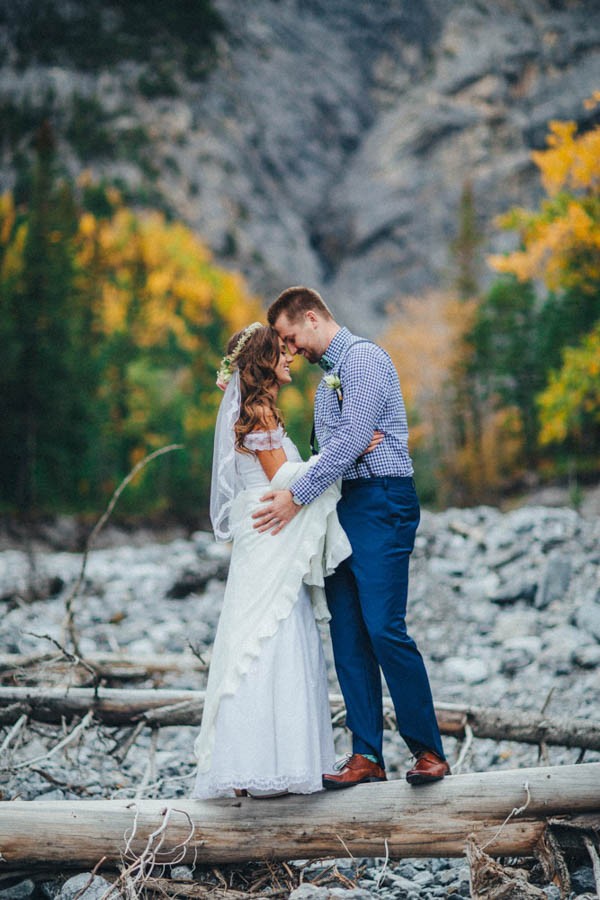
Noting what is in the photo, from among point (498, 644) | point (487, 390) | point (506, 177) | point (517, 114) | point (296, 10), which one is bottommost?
point (498, 644)

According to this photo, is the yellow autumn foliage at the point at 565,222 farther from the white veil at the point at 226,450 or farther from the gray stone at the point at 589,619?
the white veil at the point at 226,450

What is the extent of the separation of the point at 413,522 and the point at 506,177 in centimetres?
7053

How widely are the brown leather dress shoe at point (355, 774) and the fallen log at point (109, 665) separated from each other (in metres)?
2.26

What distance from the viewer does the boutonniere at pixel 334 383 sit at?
3873 mm

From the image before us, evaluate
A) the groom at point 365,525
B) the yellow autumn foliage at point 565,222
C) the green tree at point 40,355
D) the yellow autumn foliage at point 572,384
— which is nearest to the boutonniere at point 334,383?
the groom at point 365,525

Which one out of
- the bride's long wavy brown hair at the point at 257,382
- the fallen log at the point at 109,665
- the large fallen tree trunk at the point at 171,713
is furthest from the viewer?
the fallen log at the point at 109,665

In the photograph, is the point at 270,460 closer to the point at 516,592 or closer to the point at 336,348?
the point at 336,348

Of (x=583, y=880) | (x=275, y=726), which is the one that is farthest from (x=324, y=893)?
(x=583, y=880)

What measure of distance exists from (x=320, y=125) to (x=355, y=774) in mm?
85728

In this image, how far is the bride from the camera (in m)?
3.51

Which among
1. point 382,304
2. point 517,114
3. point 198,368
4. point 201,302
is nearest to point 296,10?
point 517,114

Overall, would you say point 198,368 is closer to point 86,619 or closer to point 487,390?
point 487,390

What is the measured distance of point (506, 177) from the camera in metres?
67.8

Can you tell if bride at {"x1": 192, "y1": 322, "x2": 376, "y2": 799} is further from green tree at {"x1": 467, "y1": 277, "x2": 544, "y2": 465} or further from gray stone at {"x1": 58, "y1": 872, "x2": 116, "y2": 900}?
green tree at {"x1": 467, "y1": 277, "x2": 544, "y2": 465}
